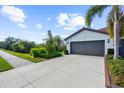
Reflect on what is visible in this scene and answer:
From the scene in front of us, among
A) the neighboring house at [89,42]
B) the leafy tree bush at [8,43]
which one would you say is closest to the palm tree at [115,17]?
the neighboring house at [89,42]

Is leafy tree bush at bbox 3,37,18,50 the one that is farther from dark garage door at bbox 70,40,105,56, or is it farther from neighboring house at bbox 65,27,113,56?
dark garage door at bbox 70,40,105,56

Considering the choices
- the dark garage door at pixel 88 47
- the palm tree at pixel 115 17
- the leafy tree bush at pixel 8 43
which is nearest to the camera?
the palm tree at pixel 115 17

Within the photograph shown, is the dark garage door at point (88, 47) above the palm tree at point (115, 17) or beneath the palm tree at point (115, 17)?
beneath

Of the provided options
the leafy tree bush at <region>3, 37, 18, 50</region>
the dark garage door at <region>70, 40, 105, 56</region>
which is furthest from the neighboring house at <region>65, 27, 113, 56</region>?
the leafy tree bush at <region>3, 37, 18, 50</region>

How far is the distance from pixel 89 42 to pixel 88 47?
66 centimetres

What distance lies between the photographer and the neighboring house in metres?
13.1

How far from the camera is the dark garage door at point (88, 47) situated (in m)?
13.6

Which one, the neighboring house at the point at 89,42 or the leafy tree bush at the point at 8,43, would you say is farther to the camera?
the leafy tree bush at the point at 8,43

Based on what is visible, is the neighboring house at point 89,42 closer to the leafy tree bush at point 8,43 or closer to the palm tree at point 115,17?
the palm tree at point 115,17

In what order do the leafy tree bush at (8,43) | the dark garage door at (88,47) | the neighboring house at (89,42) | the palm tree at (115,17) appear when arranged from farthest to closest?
the leafy tree bush at (8,43), the dark garage door at (88,47), the neighboring house at (89,42), the palm tree at (115,17)

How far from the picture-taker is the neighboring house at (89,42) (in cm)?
1315
